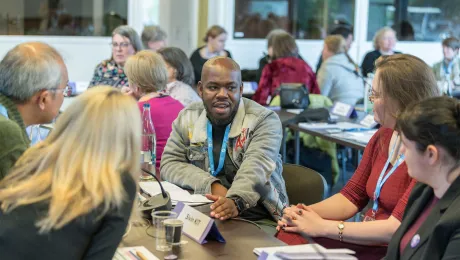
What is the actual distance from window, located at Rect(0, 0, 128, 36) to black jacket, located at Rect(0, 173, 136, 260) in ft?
21.5

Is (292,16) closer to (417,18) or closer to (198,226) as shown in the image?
(417,18)

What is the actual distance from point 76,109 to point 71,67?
654cm

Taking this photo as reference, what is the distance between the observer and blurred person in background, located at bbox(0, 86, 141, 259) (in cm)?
174

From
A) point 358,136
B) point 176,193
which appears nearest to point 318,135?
point 358,136

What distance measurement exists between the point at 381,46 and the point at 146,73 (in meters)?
5.38

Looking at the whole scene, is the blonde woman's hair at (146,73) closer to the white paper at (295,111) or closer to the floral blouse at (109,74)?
the floral blouse at (109,74)

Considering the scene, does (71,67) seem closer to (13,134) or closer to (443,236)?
(13,134)

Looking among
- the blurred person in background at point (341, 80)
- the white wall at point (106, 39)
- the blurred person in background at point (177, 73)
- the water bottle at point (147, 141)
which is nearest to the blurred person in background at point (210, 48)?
the white wall at point (106, 39)

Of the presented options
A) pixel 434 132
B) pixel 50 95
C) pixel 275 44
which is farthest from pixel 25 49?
pixel 275 44

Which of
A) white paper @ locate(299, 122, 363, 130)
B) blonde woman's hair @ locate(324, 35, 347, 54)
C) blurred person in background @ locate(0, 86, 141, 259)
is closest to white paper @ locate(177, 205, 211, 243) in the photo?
blurred person in background @ locate(0, 86, 141, 259)

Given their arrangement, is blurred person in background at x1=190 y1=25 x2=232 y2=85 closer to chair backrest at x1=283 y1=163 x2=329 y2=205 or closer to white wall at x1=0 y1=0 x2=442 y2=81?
white wall at x1=0 y1=0 x2=442 y2=81

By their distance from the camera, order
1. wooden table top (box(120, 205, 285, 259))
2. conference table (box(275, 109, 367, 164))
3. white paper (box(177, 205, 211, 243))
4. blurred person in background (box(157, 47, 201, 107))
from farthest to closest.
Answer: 1. blurred person in background (box(157, 47, 201, 107))
2. conference table (box(275, 109, 367, 164))
3. white paper (box(177, 205, 211, 243))
4. wooden table top (box(120, 205, 285, 259))

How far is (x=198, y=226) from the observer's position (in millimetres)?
2295

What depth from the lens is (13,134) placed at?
2254 millimetres
